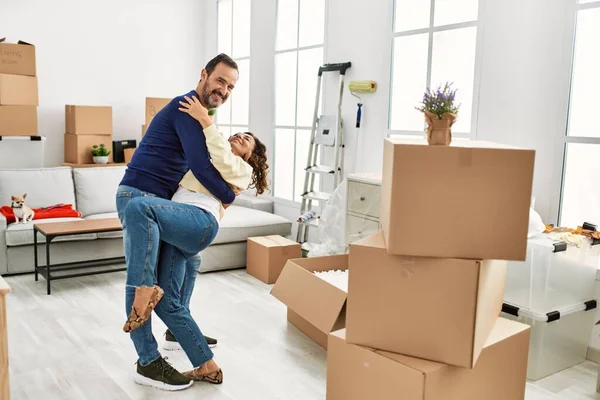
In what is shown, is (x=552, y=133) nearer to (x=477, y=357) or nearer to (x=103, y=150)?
(x=477, y=357)

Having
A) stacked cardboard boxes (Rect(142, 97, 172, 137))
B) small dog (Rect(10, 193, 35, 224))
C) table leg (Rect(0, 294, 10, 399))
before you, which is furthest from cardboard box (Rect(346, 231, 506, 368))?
stacked cardboard boxes (Rect(142, 97, 172, 137))

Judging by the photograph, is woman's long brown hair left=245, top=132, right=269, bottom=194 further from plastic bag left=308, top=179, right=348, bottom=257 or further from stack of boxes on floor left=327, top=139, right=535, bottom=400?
plastic bag left=308, top=179, right=348, bottom=257

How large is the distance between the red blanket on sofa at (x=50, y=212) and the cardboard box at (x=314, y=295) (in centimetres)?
228

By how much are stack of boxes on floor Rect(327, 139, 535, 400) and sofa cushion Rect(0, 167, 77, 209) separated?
12.0 feet

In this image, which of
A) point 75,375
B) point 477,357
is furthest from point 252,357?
point 477,357

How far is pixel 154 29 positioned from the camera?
6297 millimetres

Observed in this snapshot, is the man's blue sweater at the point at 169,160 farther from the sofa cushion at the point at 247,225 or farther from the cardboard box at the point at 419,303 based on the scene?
the sofa cushion at the point at 247,225

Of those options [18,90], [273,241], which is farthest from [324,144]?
[18,90]

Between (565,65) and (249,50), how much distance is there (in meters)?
3.51

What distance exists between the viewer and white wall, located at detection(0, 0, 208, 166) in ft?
18.5

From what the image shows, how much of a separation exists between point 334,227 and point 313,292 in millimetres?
1115

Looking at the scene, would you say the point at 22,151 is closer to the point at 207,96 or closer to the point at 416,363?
the point at 207,96

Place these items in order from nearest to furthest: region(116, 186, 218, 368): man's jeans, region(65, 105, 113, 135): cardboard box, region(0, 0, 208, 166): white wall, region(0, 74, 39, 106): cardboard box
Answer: region(116, 186, 218, 368): man's jeans → region(0, 74, 39, 106): cardboard box → region(65, 105, 113, 135): cardboard box → region(0, 0, 208, 166): white wall

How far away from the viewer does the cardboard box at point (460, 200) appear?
5.58 ft
